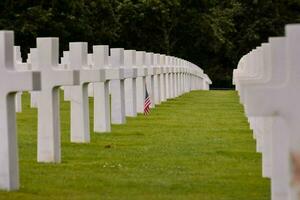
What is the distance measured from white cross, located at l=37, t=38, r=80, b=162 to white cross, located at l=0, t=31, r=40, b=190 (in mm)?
1939

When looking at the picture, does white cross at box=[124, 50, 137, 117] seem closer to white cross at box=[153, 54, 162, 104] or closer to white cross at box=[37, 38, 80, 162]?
white cross at box=[153, 54, 162, 104]

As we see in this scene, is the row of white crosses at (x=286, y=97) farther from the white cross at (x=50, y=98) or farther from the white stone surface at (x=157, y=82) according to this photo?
the white stone surface at (x=157, y=82)

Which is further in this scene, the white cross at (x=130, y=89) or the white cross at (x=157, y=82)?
the white cross at (x=157, y=82)

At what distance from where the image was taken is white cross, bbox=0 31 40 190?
908 centimetres

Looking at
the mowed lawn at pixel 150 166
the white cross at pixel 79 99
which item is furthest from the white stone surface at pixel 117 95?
the white cross at pixel 79 99

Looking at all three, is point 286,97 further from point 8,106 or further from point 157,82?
point 157,82

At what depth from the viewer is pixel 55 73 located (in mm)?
11266

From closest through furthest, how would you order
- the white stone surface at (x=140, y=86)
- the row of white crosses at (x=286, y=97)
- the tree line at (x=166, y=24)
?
the row of white crosses at (x=286, y=97) → the white stone surface at (x=140, y=86) → the tree line at (x=166, y=24)

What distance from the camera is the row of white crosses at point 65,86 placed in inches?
360

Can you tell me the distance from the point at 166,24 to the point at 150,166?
57.4 meters

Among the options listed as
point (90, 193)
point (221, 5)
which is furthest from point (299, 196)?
point (221, 5)

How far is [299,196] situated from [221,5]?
233 ft

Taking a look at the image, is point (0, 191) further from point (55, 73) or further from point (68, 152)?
point (68, 152)

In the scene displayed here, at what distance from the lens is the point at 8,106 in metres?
9.16
